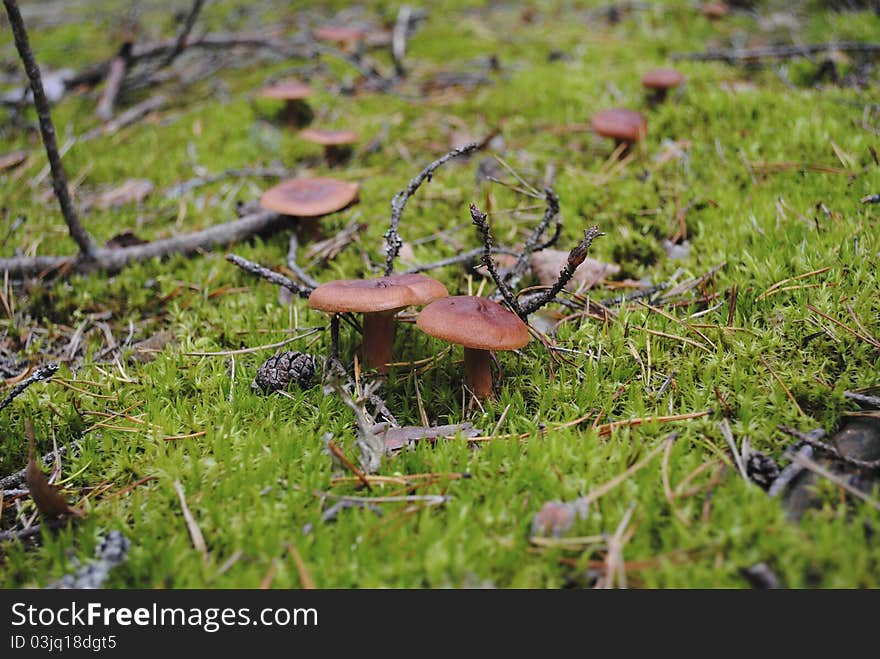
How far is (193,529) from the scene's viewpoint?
197 cm

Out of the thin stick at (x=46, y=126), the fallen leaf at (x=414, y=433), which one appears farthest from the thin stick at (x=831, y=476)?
the thin stick at (x=46, y=126)

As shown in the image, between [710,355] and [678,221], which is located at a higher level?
[678,221]

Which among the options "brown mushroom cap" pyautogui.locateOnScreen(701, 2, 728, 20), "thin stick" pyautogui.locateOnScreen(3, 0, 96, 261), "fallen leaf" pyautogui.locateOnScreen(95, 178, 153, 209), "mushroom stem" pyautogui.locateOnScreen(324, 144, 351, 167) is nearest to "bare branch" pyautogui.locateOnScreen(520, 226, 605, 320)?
"thin stick" pyautogui.locateOnScreen(3, 0, 96, 261)

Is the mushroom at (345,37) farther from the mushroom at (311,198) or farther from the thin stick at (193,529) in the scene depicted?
the thin stick at (193,529)

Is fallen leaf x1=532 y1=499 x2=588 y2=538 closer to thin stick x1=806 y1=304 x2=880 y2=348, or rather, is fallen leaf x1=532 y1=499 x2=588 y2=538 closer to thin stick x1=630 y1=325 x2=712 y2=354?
thin stick x1=630 y1=325 x2=712 y2=354

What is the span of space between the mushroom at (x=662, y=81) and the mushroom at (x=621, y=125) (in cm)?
57

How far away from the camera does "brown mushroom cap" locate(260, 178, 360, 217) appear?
363 centimetres

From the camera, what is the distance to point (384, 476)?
7.14ft

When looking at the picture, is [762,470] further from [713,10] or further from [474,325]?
[713,10]

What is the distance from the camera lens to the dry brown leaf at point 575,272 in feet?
10.6

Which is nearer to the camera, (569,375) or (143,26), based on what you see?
(569,375)

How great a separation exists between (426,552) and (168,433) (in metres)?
1.24

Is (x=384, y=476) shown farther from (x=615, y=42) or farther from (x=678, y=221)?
(x=615, y=42)
